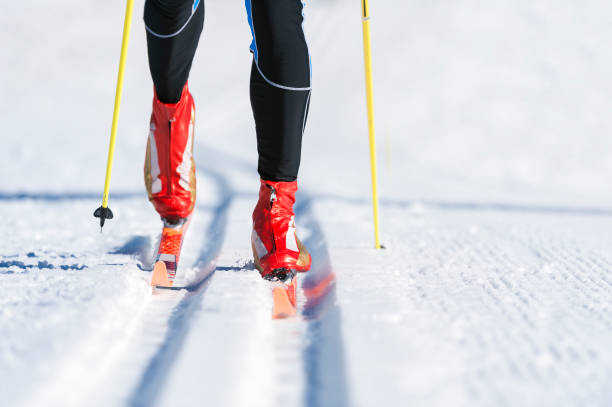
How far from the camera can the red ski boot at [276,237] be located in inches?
65.7

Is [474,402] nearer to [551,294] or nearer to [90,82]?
[551,294]

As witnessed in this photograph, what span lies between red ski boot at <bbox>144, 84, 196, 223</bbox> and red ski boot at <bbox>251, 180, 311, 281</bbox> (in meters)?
0.36

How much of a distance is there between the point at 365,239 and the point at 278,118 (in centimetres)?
70

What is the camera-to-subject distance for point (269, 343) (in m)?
1.32

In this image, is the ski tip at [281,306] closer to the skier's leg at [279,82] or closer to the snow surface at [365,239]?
the snow surface at [365,239]

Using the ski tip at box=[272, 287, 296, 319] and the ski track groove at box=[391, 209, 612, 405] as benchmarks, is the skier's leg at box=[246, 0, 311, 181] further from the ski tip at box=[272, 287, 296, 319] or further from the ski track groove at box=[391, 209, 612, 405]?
the ski track groove at box=[391, 209, 612, 405]

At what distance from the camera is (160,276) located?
1779 millimetres

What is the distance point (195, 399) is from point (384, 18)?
657 cm

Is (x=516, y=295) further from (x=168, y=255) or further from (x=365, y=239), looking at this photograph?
(x=168, y=255)

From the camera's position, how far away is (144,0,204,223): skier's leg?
1.75 meters

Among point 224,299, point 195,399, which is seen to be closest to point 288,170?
point 224,299

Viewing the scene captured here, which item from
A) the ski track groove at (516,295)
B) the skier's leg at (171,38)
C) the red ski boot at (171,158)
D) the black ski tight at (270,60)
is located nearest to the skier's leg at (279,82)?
the black ski tight at (270,60)

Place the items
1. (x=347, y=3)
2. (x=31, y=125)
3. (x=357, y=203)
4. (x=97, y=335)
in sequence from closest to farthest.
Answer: (x=97, y=335), (x=357, y=203), (x=31, y=125), (x=347, y=3)

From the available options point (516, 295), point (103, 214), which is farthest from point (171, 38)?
point (516, 295)
